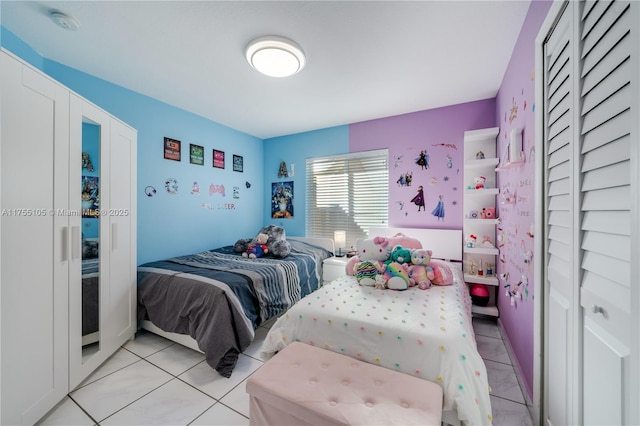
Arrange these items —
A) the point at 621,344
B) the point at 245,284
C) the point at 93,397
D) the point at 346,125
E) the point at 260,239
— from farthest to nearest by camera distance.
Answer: the point at 346,125 < the point at 260,239 < the point at 245,284 < the point at 93,397 < the point at 621,344

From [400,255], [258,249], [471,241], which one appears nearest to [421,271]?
[400,255]

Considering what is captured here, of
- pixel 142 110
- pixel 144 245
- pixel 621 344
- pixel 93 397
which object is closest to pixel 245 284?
→ pixel 93 397

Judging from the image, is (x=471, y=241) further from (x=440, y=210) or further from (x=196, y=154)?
(x=196, y=154)

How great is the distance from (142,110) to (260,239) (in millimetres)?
2001

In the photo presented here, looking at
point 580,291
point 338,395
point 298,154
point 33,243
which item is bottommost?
point 338,395

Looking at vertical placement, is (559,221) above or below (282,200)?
below

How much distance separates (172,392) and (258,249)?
1.69 meters

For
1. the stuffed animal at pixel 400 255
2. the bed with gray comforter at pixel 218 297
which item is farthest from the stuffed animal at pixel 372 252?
the bed with gray comforter at pixel 218 297

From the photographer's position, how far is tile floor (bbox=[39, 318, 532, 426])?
4.87 ft

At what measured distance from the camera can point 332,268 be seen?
3.34 meters

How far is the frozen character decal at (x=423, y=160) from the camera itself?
10.5 feet

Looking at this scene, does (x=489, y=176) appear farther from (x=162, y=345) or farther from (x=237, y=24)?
(x=162, y=345)

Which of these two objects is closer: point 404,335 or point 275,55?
point 404,335

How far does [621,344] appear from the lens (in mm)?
720
